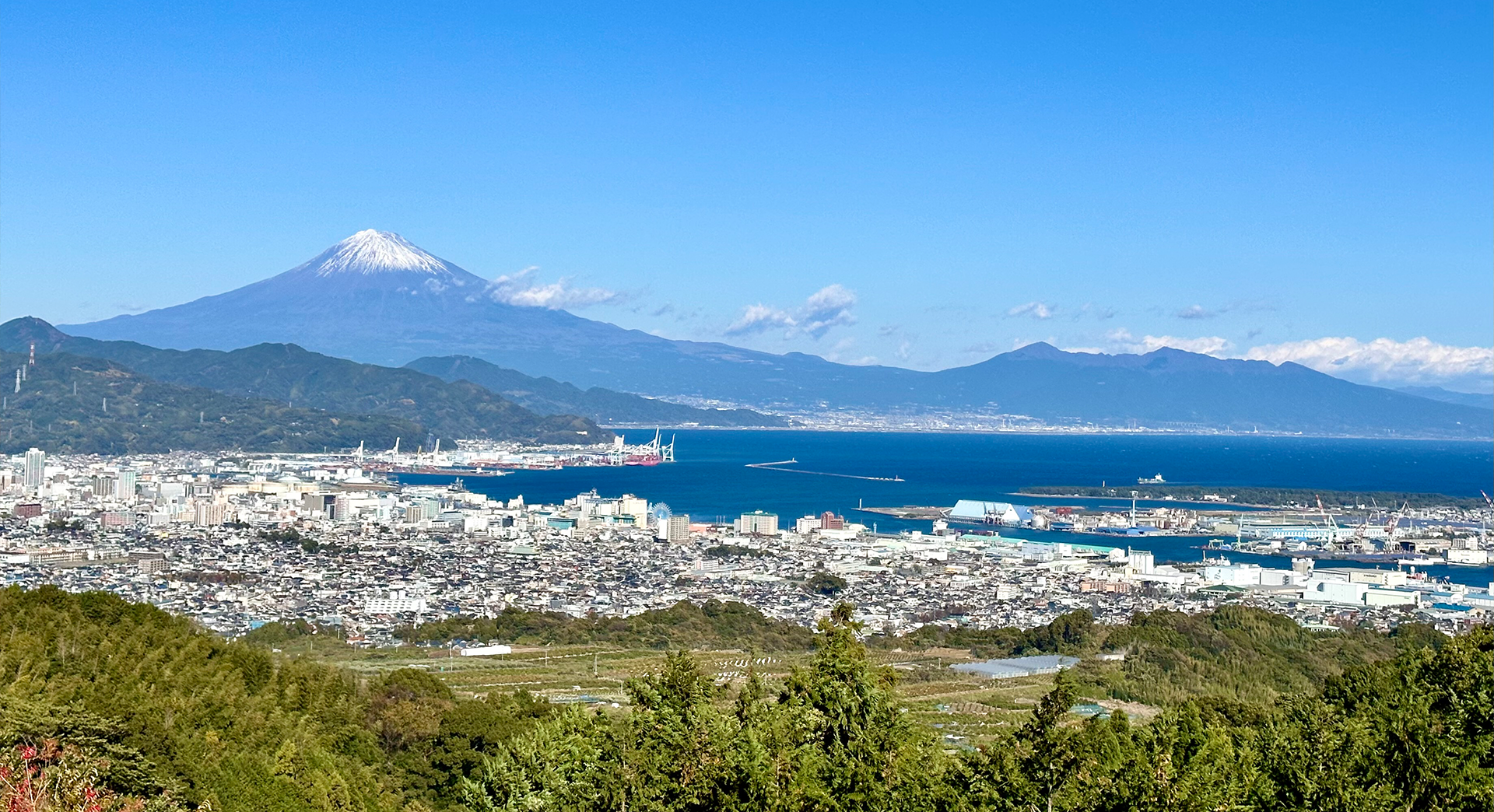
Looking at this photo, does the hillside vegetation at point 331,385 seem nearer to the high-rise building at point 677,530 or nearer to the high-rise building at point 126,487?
the high-rise building at point 126,487

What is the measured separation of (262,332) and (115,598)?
158499 millimetres

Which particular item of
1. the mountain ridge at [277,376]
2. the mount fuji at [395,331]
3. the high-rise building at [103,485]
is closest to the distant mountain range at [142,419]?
the mountain ridge at [277,376]

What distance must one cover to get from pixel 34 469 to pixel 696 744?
1961 inches

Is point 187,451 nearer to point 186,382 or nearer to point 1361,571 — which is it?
point 186,382

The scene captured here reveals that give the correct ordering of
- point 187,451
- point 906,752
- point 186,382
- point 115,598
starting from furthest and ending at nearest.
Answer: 1. point 186,382
2. point 187,451
3. point 115,598
4. point 906,752

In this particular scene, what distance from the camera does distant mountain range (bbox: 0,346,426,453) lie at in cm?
7088

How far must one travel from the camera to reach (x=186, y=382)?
104 meters

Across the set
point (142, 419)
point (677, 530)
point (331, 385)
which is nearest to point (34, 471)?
point (677, 530)

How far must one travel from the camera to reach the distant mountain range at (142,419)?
2790 inches

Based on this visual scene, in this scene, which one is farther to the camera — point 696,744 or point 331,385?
point 331,385

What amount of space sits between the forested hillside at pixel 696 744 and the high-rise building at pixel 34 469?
128 ft

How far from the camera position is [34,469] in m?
50.8

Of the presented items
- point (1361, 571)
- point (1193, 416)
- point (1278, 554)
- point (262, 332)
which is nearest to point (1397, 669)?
point (1361, 571)

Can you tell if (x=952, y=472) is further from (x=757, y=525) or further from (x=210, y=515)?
(x=210, y=515)
